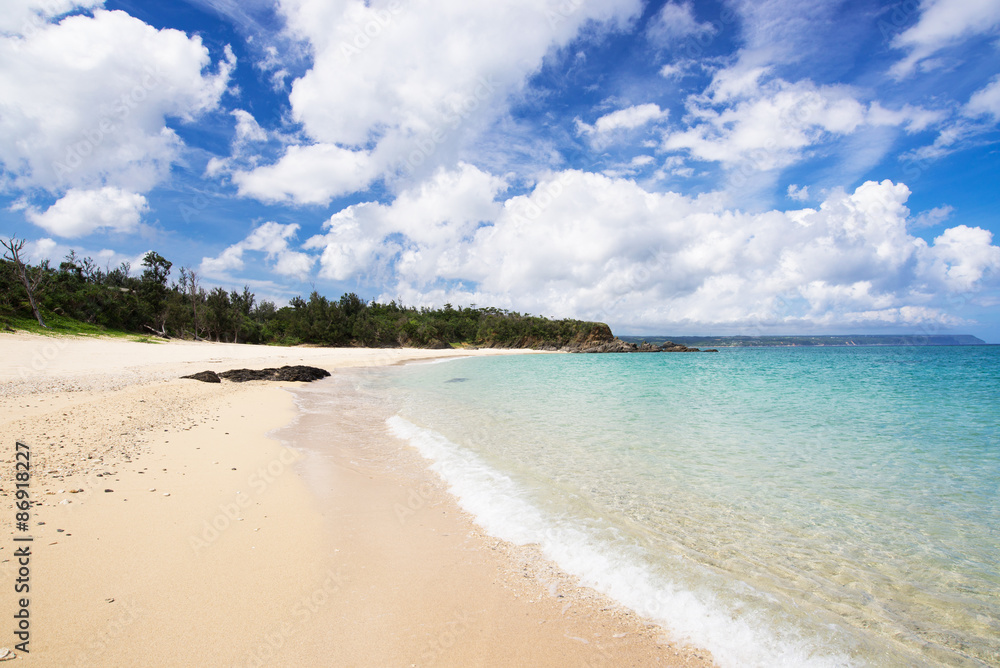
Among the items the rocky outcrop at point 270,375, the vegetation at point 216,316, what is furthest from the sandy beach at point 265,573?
the vegetation at point 216,316

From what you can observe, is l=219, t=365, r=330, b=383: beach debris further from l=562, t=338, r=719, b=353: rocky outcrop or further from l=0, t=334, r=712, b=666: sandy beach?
l=562, t=338, r=719, b=353: rocky outcrop

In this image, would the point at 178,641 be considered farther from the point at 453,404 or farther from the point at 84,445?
the point at 453,404

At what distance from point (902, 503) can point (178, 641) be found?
950 cm

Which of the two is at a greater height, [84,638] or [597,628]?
[84,638]

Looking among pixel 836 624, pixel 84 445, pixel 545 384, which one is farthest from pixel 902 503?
pixel 545 384

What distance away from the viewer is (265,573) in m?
3.94

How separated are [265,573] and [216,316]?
5840cm

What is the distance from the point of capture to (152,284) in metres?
51.9

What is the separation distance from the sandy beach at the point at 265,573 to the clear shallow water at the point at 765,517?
729mm

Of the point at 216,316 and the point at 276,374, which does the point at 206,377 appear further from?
the point at 216,316

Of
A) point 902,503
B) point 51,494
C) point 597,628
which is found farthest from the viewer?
point 902,503

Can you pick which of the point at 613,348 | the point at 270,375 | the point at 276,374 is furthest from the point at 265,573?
the point at 613,348

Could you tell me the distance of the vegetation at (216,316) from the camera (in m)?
35.2

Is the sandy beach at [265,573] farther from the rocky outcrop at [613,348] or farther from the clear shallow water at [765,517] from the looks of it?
the rocky outcrop at [613,348]
